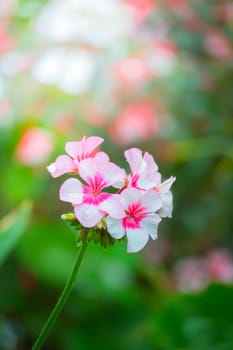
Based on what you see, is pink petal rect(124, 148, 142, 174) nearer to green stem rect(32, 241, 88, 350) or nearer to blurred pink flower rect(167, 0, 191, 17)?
green stem rect(32, 241, 88, 350)

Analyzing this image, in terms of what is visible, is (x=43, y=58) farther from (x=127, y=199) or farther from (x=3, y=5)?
(x=127, y=199)

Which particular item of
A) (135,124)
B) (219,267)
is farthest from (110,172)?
(135,124)

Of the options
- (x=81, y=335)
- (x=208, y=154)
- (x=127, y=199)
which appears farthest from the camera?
(x=208, y=154)

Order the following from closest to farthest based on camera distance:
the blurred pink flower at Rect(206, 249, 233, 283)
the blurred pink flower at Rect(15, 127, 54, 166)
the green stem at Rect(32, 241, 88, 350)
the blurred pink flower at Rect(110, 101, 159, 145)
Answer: the green stem at Rect(32, 241, 88, 350), the blurred pink flower at Rect(206, 249, 233, 283), the blurred pink flower at Rect(15, 127, 54, 166), the blurred pink flower at Rect(110, 101, 159, 145)

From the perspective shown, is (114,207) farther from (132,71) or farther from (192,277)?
(132,71)

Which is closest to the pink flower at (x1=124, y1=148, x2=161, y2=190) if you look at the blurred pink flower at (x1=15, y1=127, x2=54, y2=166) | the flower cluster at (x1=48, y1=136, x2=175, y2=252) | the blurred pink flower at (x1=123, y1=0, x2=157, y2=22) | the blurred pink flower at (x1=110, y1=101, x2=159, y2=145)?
the flower cluster at (x1=48, y1=136, x2=175, y2=252)

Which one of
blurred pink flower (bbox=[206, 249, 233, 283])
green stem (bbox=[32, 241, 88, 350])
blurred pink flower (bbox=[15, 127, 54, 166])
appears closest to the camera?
green stem (bbox=[32, 241, 88, 350])

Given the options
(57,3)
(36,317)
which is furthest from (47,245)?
(57,3)
